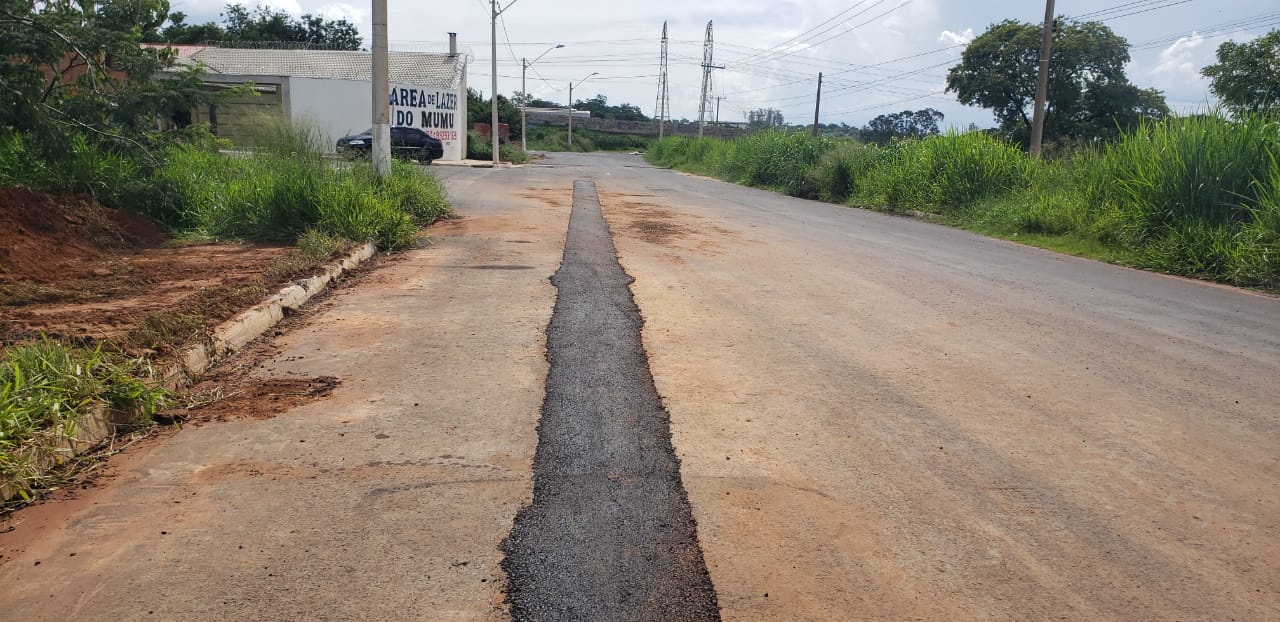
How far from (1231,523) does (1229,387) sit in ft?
7.80

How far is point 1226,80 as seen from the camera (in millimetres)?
36188

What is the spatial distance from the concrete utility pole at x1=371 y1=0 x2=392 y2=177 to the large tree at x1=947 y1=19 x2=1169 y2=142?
39.3m

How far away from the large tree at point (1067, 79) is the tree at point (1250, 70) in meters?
6.19

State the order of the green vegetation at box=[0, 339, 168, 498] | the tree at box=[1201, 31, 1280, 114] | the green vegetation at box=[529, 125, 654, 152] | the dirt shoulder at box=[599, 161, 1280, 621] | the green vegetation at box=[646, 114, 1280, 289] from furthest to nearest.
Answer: the green vegetation at box=[529, 125, 654, 152], the tree at box=[1201, 31, 1280, 114], the green vegetation at box=[646, 114, 1280, 289], the green vegetation at box=[0, 339, 168, 498], the dirt shoulder at box=[599, 161, 1280, 621]

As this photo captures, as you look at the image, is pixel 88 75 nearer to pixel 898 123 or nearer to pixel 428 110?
pixel 428 110

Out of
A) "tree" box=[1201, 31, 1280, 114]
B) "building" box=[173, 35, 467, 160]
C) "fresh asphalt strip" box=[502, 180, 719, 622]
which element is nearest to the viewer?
"fresh asphalt strip" box=[502, 180, 719, 622]

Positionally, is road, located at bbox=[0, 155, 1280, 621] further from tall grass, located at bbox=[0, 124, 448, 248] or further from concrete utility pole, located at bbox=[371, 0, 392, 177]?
concrete utility pole, located at bbox=[371, 0, 392, 177]

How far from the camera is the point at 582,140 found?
9194 cm

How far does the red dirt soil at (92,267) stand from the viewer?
19.6 feet

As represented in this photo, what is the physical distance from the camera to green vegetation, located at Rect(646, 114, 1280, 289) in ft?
36.8

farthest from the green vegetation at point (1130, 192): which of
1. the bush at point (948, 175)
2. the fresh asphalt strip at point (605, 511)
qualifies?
the fresh asphalt strip at point (605, 511)

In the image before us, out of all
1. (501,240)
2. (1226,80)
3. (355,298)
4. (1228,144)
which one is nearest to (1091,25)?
(1226,80)

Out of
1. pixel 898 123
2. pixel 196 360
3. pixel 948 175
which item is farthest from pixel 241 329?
pixel 898 123

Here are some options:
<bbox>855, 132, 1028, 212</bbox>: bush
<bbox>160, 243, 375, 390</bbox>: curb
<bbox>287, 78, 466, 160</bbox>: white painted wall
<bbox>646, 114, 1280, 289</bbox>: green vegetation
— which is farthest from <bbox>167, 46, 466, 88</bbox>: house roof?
<bbox>160, 243, 375, 390</bbox>: curb
